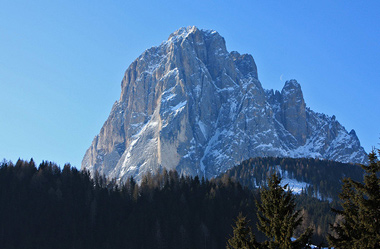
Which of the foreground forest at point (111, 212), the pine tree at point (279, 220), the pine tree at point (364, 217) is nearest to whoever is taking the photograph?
the pine tree at point (279, 220)

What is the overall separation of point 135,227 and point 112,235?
6.62m

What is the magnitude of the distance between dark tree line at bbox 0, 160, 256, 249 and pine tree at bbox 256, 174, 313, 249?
98.3 metres

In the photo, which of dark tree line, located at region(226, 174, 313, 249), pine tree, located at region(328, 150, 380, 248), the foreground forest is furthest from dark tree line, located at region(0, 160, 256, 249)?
dark tree line, located at region(226, 174, 313, 249)

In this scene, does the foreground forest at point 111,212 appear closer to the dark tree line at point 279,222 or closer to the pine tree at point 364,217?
the pine tree at point 364,217

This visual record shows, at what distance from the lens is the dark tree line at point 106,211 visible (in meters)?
123

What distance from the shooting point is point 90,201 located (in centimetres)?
13988

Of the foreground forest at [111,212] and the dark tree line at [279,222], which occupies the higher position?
the foreground forest at [111,212]

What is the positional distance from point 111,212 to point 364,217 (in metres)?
117

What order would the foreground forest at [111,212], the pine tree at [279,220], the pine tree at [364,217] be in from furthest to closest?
the foreground forest at [111,212]
the pine tree at [364,217]
the pine tree at [279,220]

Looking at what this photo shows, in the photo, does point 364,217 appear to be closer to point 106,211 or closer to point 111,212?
point 111,212

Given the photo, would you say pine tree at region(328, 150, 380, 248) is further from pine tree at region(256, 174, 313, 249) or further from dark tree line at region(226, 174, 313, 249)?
pine tree at region(256, 174, 313, 249)

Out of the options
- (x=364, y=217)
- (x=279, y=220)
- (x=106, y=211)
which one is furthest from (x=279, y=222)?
(x=106, y=211)

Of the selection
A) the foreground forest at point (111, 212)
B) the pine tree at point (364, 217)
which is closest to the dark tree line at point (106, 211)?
the foreground forest at point (111, 212)

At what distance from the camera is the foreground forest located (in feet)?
403
